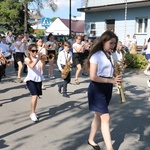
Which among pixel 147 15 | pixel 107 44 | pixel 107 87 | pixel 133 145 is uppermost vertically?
pixel 147 15

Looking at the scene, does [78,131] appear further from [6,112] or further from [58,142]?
[6,112]

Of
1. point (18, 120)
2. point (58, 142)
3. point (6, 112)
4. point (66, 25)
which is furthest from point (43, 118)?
point (66, 25)

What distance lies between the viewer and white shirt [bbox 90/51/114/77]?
13.8 feet

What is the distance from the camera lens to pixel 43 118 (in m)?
6.43

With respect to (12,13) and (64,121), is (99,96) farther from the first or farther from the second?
(12,13)

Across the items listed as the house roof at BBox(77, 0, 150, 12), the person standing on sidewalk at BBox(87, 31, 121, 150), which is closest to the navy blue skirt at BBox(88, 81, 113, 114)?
the person standing on sidewalk at BBox(87, 31, 121, 150)

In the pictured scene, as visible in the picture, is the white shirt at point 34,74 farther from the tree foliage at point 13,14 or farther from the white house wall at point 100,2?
the tree foliage at point 13,14

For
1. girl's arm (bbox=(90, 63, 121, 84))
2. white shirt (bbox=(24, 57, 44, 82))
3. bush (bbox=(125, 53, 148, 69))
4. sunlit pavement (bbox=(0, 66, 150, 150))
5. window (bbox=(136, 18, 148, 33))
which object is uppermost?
window (bbox=(136, 18, 148, 33))

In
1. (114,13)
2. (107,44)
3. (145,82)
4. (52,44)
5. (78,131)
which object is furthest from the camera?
(114,13)

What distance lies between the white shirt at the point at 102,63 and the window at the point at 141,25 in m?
19.7

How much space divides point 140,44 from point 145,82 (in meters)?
12.5

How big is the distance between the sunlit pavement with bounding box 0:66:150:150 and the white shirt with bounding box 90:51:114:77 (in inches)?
50.1

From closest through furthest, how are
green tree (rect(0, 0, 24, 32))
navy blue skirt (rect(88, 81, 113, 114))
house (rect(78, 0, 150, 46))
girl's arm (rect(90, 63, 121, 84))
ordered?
girl's arm (rect(90, 63, 121, 84))
navy blue skirt (rect(88, 81, 113, 114))
house (rect(78, 0, 150, 46))
green tree (rect(0, 0, 24, 32))

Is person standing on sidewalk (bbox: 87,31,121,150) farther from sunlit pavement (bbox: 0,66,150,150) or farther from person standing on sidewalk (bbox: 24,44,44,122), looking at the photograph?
person standing on sidewalk (bbox: 24,44,44,122)
